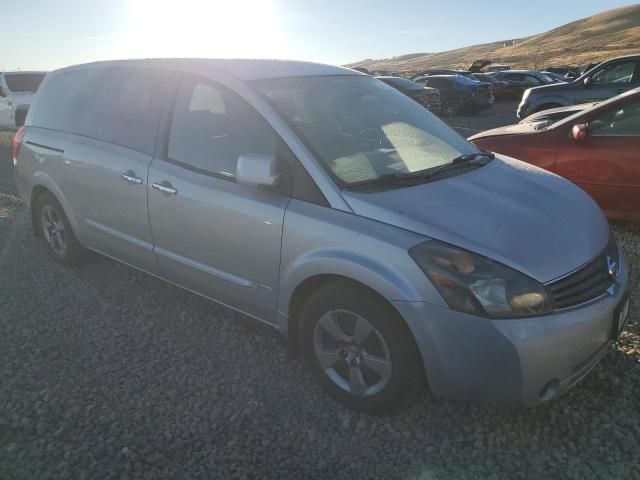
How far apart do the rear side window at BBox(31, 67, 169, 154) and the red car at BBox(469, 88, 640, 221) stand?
3769 mm

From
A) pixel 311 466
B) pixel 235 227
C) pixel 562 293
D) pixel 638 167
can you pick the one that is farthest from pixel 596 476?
pixel 638 167

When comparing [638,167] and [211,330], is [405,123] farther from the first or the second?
[638,167]

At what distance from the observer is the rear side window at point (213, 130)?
114 inches

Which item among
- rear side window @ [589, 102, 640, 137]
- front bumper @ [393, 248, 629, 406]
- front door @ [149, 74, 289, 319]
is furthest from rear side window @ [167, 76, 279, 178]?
rear side window @ [589, 102, 640, 137]

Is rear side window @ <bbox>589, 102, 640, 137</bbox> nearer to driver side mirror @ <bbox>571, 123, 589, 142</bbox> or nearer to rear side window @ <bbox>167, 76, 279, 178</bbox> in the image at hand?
driver side mirror @ <bbox>571, 123, 589, 142</bbox>

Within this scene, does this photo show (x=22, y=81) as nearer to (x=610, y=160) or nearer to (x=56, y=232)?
(x=56, y=232)

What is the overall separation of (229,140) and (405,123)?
117cm

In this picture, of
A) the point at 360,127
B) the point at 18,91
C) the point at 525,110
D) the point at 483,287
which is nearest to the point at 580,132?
the point at 360,127

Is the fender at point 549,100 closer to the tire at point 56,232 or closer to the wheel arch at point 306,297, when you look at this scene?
the tire at point 56,232

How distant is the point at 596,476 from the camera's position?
7.29ft

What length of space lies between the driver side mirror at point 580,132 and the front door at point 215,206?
11.7ft

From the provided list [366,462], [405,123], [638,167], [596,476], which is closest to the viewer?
[596,476]

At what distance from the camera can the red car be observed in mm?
4805

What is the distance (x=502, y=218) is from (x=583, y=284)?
1.52 ft
